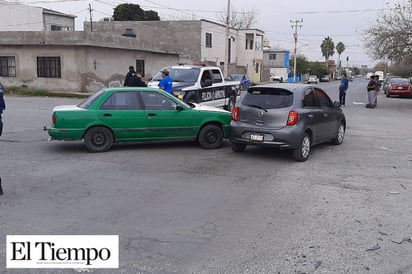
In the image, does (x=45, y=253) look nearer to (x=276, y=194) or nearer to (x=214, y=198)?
(x=214, y=198)

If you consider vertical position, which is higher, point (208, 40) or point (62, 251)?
point (208, 40)

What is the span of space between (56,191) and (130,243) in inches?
96.9

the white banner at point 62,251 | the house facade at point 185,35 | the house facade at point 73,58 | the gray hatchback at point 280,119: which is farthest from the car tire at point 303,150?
the house facade at point 185,35

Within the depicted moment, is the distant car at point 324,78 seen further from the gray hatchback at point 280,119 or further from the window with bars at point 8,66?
the gray hatchback at point 280,119

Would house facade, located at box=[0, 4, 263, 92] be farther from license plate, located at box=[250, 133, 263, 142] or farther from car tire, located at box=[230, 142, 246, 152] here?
license plate, located at box=[250, 133, 263, 142]

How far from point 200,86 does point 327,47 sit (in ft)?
370

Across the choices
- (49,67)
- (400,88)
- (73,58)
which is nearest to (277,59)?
(400,88)

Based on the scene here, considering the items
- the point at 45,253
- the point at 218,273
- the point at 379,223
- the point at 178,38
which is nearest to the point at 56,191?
the point at 45,253

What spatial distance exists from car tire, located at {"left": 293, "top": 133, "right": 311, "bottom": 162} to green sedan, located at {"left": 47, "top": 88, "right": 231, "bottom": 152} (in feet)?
6.93

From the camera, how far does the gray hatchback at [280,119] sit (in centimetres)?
883

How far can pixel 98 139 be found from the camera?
966 cm

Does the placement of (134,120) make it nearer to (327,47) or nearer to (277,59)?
(277,59)

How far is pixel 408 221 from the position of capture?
18.5ft

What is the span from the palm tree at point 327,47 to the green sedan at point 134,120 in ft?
374
